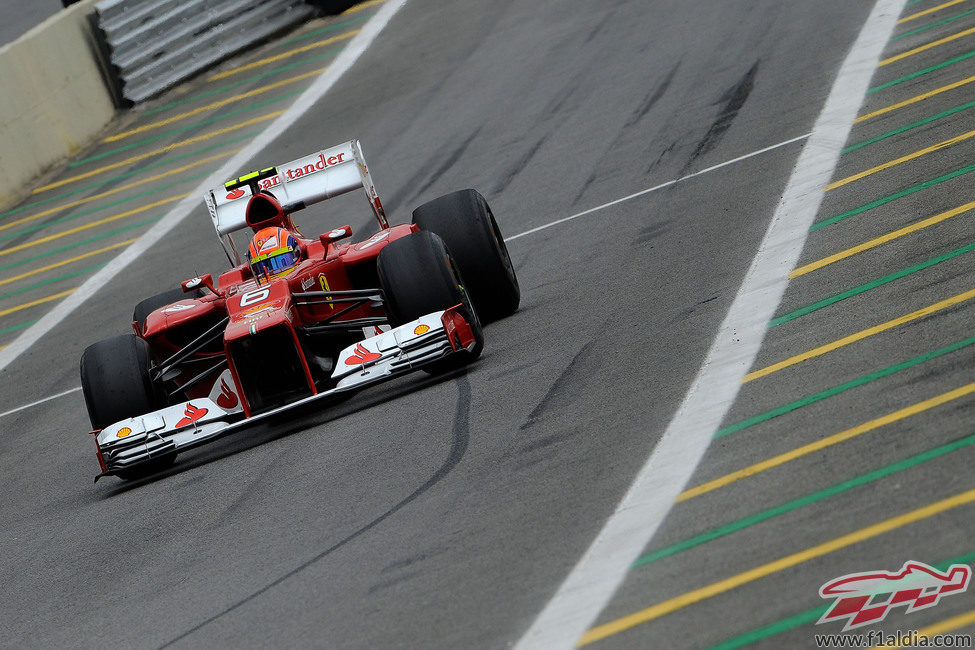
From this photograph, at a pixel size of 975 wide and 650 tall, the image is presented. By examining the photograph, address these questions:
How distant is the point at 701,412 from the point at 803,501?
1.49 m

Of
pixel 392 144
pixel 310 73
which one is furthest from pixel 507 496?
pixel 310 73

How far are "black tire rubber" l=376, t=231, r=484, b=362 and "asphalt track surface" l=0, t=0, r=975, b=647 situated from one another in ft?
1.62

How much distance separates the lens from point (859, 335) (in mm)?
7992

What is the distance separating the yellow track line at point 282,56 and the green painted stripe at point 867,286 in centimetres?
1597

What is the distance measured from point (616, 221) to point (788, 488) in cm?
676

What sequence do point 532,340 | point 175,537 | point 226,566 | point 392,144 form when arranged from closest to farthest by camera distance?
1. point 226,566
2. point 175,537
3. point 532,340
4. point 392,144

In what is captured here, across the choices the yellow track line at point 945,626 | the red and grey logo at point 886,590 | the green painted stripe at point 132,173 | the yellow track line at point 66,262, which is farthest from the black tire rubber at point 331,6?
the yellow track line at point 945,626

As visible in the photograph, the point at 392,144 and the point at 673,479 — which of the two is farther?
the point at 392,144

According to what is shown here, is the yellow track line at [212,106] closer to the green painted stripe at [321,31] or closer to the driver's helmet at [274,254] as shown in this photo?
the green painted stripe at [321,31]

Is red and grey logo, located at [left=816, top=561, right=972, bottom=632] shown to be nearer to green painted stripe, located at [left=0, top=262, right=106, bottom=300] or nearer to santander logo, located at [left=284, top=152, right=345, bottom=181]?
santander logo, located at [left=284, top=152, right=345, bottom=181]

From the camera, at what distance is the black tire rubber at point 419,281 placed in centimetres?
943

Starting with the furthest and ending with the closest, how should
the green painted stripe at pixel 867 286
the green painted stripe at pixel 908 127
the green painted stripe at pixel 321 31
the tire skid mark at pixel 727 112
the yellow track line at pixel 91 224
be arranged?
the green painted stripe at pixel 321 31
the yellow track line at pixel 91 224
the tire skid mark at pixel 727 112
the green painted stripe at pixel 908 127
the green painted stripe at pixel 867 286

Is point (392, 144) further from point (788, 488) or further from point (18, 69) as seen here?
point (788, 488)

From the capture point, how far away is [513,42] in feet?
68.8
